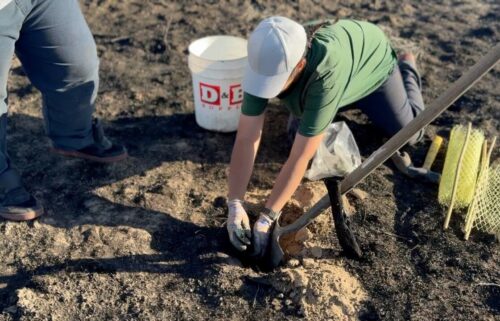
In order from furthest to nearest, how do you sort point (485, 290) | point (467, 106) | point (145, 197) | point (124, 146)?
point (467, 106) → point (124, 146) → point (145, 197) → point (485, 290)

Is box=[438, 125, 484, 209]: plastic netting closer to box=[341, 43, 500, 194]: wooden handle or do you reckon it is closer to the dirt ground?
the dirt ground

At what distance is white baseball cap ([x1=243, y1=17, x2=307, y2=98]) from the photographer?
2246 millimetres

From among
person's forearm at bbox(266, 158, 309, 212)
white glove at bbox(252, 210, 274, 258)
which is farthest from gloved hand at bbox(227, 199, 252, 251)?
person's forearm at bbox(266, 158, 309, 212)

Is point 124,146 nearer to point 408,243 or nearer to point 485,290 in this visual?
point 408,243

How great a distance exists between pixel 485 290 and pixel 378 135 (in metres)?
1.45

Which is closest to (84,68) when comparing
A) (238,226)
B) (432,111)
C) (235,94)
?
(235,94)

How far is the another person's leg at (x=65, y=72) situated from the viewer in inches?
109

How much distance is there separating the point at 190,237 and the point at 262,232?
1.50 feet

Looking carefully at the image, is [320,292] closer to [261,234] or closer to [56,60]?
[261,234]

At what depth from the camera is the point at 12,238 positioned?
9.64ft

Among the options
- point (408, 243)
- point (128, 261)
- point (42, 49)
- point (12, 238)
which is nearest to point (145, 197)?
point (128, 261)

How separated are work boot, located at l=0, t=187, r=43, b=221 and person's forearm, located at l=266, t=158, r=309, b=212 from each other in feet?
4.61

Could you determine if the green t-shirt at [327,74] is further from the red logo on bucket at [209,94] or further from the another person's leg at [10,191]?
the another person's leg at [10,191]

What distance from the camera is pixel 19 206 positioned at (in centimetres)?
303
